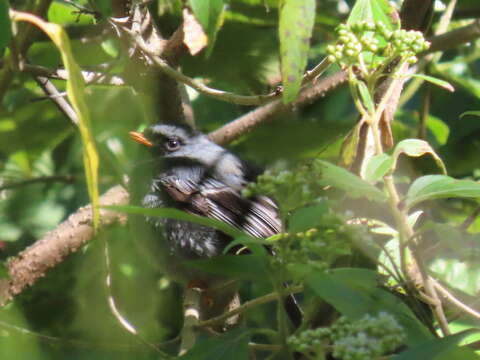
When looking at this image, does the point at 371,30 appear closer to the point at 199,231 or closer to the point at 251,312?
the point at 199,231

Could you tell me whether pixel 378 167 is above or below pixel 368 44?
below

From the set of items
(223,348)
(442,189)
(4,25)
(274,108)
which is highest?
(4,25)

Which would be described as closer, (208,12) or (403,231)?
(403,231)

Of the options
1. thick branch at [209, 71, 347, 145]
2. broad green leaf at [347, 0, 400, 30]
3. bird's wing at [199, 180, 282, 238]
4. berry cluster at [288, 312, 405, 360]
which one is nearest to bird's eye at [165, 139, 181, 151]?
thick branch at [209, 71, 347, 145]

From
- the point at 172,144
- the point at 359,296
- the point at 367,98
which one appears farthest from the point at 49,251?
the point at 359,296

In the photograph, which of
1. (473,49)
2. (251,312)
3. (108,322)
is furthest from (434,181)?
(473,49)

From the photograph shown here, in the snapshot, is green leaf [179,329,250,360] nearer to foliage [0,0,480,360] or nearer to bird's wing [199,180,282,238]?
foliage [0,0,480,360]

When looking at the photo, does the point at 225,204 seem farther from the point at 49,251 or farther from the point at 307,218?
the point at 307,218
